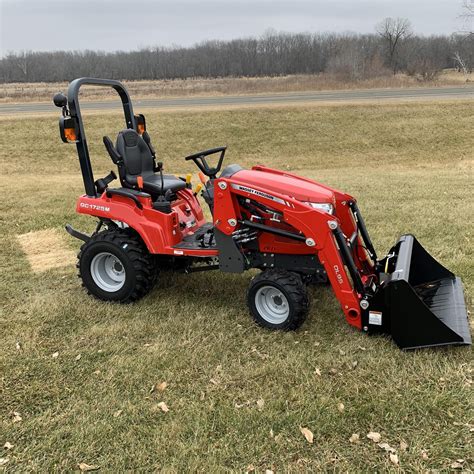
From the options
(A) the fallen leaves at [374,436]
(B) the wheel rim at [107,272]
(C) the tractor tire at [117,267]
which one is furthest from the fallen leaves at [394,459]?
(B) the wheel rim at [107,272]

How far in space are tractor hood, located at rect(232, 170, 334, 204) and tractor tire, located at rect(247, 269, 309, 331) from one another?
2.15 feet

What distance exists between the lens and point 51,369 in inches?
147

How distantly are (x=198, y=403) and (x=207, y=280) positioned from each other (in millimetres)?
2177

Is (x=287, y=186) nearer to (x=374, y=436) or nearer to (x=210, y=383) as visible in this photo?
(x=210, y=383)

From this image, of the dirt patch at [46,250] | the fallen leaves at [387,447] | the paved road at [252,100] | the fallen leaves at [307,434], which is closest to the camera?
the fallen leaves at [387,447]

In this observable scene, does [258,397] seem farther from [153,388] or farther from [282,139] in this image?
[282,139]

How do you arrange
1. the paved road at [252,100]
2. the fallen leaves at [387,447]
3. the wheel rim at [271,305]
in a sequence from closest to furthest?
the fallen leaves at [387,447], the wheel rim at [271,305], the paved road at [252,100]

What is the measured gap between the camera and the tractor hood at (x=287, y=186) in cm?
404

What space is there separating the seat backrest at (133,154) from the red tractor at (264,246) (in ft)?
0.03

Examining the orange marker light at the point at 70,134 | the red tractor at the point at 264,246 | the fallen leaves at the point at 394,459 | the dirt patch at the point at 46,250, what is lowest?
the fallen leaves at the point at 394,459

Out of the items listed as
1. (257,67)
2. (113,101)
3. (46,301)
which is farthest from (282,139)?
(257,67)

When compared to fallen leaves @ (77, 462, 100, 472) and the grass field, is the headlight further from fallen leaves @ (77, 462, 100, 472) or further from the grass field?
fallen leaves @ (77, 462, 100, 472)

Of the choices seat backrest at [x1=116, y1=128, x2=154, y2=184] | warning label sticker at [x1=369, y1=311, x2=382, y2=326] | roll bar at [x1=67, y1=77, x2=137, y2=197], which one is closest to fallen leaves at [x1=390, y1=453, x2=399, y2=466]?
warning label sticker at [x1=369, y1=311, x2=382, y2=326]

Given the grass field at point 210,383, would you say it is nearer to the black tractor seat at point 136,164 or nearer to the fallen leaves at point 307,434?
the fallen leaves at point 307,434
